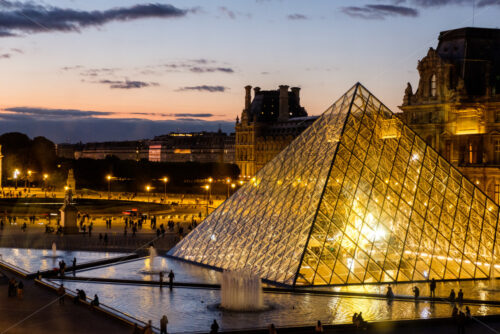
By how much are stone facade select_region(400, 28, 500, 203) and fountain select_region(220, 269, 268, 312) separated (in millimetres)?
24605

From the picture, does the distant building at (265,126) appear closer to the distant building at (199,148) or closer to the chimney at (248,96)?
the chimney at (248,96)

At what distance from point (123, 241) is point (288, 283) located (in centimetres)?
1556

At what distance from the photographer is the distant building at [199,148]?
165 m

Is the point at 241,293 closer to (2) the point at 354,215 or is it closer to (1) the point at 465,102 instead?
(2) the point at 354,215

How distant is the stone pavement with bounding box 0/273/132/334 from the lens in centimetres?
1603

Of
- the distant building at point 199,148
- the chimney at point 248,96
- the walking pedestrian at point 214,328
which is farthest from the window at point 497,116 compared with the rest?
the distant building at point 199,148

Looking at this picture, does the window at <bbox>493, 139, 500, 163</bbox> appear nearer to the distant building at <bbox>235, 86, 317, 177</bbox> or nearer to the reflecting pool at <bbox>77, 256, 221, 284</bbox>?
the reflecting pool at <bbox>77, 256, 221, 284</bbox>

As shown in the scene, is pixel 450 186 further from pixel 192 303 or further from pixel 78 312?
pixel 78 312

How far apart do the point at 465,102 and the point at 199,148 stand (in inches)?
5402

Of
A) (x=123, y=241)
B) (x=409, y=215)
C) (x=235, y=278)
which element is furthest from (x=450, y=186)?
(x=123, y=241)

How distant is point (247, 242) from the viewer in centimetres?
2345

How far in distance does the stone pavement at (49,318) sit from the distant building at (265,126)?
245ft

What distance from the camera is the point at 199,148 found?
175375mm

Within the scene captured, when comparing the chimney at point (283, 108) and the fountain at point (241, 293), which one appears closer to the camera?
the fountain at point (241, 293)
